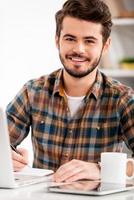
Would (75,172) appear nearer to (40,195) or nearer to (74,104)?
(40,195)

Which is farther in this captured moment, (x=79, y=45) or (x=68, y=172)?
(x=79, y=45)

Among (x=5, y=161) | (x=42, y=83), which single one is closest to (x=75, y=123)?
(x=42, y=83)

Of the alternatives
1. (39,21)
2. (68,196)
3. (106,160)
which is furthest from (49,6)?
(68,196)

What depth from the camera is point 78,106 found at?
8.27 ft

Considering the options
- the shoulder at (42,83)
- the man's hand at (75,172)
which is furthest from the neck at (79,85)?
the man's hand at (75,172)

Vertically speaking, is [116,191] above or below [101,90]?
below

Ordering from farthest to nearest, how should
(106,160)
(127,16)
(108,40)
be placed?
(127,16) → (108,40) → (106,160)

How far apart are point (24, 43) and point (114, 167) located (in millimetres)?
2186

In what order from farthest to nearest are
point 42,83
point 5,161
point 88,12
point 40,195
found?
point 42,83 < point 88,12 < point 5,161 < point 40,195

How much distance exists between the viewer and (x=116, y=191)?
1.64 meters

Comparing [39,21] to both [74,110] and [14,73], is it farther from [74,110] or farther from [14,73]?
[74,110]

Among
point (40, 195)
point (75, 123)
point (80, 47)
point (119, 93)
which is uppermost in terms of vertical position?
point (80, 47)

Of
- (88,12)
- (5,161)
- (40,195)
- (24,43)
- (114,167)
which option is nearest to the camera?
(40,195)

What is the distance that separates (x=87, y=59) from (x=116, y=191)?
0.99 meters
